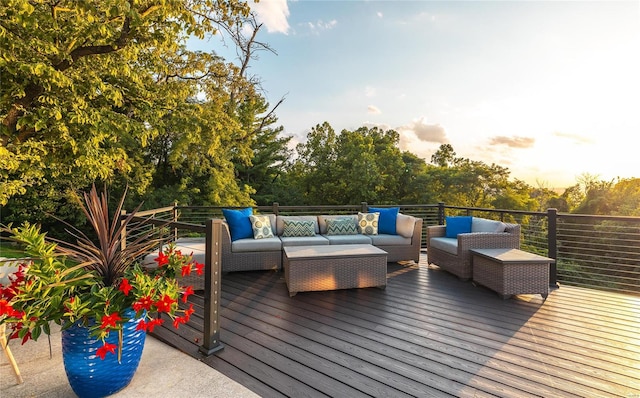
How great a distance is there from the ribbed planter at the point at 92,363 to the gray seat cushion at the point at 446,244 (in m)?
3.86

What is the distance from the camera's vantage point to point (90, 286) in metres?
1.81

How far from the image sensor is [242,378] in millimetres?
1981

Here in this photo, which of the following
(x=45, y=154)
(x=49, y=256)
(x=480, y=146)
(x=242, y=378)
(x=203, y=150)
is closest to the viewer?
(x=49, y=256)

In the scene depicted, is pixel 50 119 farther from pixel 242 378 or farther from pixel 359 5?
pixel 359 5

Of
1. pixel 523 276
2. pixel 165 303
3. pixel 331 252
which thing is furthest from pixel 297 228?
pixel 165 303

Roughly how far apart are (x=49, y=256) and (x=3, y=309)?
11.2 inches

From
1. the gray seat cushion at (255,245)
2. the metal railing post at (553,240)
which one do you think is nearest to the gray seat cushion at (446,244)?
the metal railing post at (553,240)

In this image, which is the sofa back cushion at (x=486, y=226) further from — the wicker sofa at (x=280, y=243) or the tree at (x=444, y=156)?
the tree at (x=444, y=156)

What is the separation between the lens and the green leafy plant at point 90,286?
60.5 inches

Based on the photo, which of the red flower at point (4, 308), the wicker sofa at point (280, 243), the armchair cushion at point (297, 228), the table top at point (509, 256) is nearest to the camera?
the red flower at point (4, 308)

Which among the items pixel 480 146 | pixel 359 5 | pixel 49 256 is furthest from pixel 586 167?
pixel 49 256

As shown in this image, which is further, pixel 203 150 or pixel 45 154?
pixel 203 150

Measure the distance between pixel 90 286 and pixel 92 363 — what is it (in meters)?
0.43

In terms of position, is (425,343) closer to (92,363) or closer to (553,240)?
(92,363)
